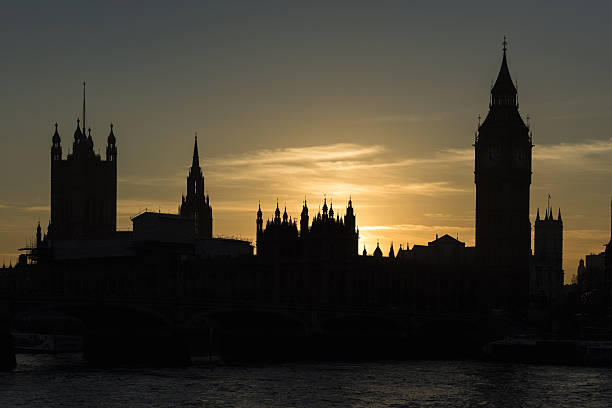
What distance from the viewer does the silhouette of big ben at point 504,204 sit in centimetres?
18600

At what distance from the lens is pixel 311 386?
8981 cm

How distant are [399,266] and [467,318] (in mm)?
31956

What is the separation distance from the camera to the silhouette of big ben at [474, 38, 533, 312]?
186000mm

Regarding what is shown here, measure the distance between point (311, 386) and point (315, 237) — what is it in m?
72.6

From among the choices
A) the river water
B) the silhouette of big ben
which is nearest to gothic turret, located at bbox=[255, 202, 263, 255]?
the silhouette of big ben

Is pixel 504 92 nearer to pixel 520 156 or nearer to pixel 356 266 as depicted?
pixel 520 156

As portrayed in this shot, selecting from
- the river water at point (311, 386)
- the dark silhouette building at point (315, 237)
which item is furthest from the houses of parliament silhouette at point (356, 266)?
the river water at point (311, 386)

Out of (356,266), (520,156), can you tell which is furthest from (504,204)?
(356,266)

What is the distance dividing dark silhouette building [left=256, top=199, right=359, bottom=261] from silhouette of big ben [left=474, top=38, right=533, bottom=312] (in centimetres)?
3060

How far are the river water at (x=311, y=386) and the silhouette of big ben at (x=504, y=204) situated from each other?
75.9m

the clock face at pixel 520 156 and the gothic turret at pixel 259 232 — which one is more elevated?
the clock face at pixel 520 156

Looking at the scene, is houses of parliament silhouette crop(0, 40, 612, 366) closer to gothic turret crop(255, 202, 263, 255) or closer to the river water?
gothic turret crop(255, 202, 263, 255)

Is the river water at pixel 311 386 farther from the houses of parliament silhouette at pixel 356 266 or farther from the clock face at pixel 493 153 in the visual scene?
the clock face at pixel 493 153

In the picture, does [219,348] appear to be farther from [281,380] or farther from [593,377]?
[593,377]
